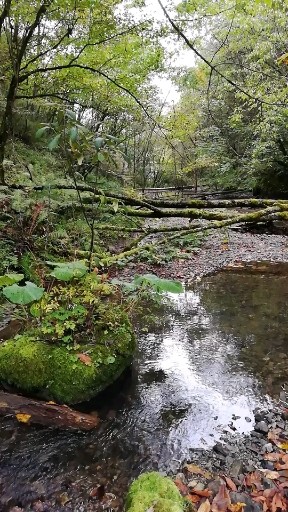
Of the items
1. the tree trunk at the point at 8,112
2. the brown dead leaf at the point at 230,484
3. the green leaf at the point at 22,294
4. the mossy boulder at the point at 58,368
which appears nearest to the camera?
the brown dead leaf at the point at 230,484

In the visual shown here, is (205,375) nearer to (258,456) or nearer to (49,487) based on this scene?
(258,456)

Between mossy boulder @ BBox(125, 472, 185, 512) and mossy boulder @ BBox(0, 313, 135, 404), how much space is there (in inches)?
59.7

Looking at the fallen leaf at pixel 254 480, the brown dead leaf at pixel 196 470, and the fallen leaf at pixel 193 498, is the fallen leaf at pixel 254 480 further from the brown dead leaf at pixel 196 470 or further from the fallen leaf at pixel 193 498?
the fallen leaf at pixel 193 498

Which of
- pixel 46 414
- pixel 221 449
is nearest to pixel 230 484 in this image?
pixel 221 449

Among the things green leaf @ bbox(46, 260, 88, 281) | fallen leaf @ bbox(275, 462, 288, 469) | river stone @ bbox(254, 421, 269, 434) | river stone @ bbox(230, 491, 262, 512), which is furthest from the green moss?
fallen leaf @ bbox(275, 462, 288, 469)

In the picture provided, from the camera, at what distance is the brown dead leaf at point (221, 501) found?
2.82m

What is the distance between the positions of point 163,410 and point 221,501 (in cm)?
137

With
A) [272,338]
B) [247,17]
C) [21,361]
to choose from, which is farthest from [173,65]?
[21,361]

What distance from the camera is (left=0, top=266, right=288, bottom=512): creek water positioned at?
127 inches

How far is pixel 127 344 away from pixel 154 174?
25.0m

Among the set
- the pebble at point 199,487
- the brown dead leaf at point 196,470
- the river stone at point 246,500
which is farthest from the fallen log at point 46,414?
the river stone at point 246,500

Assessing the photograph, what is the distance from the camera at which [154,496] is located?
2568 mm

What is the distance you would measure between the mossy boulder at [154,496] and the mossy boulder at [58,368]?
152 cm

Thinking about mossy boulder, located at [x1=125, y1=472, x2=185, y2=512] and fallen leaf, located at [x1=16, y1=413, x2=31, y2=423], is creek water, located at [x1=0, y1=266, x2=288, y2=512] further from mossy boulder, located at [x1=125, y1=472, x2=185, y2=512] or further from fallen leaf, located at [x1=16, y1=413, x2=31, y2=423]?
mossy boulder, located at [x1=125, y1=472, x2=185, y2=512]
